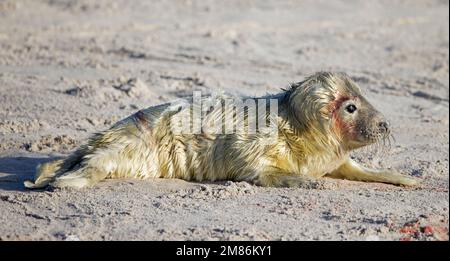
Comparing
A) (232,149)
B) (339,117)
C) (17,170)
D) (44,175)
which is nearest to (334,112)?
(339,117)

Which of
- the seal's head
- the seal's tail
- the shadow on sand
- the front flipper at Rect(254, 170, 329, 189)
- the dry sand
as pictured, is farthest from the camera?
the seal's head

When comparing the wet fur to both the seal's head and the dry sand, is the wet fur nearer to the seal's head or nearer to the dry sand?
the seal's head

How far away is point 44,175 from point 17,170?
637 millimetres

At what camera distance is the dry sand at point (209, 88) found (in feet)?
17.3

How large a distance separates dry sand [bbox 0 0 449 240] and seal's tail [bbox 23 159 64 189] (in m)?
0.08

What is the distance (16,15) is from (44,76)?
4.60m

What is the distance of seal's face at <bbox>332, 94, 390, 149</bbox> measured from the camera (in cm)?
616

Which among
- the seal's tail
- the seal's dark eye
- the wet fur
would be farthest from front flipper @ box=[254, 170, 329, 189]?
the seal's tail

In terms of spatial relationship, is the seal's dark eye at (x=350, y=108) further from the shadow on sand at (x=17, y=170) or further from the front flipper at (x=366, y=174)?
the shadow on sand at (x=17, y=170)

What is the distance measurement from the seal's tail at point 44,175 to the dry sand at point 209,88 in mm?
84

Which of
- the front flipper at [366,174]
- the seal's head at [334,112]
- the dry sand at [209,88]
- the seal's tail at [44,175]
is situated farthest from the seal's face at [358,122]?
the seal's tail at [44,175]

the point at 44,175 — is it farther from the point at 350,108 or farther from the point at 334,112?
the point at 350,108

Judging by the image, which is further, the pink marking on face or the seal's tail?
the pink marking on face

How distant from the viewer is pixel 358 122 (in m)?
6.21
